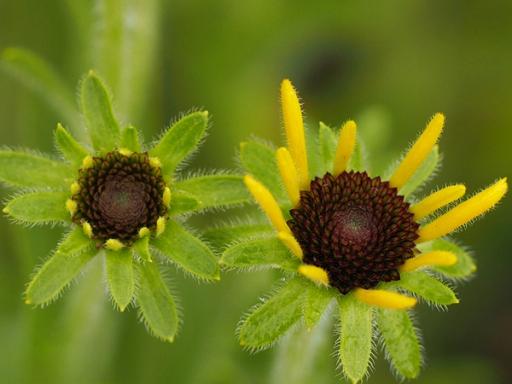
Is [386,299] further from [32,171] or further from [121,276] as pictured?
[32,171]

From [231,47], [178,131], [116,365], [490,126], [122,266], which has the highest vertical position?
[231,47]

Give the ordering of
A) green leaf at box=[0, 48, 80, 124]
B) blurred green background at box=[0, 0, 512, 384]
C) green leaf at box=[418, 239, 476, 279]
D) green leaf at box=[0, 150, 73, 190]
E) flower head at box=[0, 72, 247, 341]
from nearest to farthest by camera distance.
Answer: flower head at box=[0, 72, 247, 341] < green leaf at box=[0, 150, 73, 190] < green leaf at box=[418, 239, 476, 279] < green leaf at box=[0, 48, 80, 124] < blurred green background at box=[0, 0, 512, 384]

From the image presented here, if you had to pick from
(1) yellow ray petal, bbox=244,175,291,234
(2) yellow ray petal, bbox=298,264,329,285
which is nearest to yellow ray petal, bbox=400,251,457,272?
(2) yellow ray petal, bbox=298,264,329,285

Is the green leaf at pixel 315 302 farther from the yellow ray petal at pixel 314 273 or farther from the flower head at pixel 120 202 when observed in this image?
the flower head at pixel 120 202

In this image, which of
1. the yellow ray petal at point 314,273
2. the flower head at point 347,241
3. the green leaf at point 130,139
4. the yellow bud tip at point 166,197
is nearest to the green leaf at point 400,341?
the flower head at point 347,241

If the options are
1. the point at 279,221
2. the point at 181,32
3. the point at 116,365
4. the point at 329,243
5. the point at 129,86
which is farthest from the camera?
the point at 181,32

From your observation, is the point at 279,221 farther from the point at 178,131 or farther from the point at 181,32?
the point at 181,32

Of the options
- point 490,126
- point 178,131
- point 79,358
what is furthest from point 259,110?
point 178,131

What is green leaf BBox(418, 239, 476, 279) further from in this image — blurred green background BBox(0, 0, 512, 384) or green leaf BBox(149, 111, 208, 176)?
blurred green background BBox(0, 0, 512, 384)
